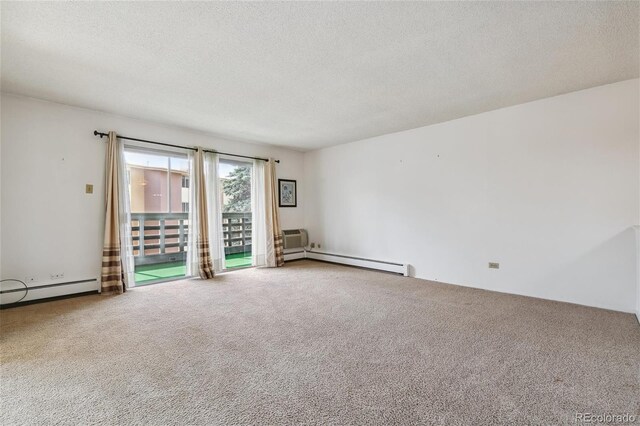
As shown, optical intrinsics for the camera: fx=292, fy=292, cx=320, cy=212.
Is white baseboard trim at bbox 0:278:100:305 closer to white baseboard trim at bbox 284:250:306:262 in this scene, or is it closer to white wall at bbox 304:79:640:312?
white baseboard trim at bbox 284:250:306:262

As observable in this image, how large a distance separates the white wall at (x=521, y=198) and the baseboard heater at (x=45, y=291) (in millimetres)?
4444

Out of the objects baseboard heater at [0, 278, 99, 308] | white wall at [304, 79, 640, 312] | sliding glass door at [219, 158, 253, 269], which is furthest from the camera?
sliding glass door at [219, 158, 253, 269]

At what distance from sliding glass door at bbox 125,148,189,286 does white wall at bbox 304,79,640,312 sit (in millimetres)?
3345

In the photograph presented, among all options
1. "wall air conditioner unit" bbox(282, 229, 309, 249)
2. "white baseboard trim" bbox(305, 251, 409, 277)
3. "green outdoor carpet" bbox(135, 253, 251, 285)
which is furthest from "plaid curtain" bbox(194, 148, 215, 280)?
→ "white baseboard trim" bbox(305, 251, 409, 277)

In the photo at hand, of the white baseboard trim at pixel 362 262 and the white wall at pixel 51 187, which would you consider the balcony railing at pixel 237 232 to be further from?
the white wall at pixel 51 187

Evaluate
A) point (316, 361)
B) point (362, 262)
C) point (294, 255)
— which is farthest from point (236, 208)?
point (316, 361)

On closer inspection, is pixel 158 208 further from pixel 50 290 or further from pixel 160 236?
pixel 50 290

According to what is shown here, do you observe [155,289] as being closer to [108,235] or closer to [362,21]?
[108,235]

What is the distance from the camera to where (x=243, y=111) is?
158 inches

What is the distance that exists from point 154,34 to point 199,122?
7.64ft

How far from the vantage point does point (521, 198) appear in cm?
388

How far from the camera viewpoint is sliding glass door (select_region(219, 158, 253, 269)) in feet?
A: 18.8

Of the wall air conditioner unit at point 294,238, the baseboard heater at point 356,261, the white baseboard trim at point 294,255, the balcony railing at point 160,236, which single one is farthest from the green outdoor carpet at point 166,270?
the baseboard heater at point 356,261

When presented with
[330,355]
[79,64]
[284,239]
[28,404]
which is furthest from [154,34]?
[284,239]
